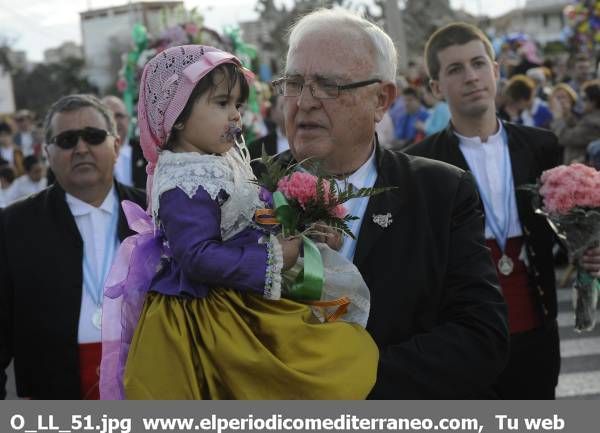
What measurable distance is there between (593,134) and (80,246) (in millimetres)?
7340

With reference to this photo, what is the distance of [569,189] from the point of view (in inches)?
171

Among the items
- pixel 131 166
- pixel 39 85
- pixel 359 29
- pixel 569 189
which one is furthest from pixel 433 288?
pixel 39 85

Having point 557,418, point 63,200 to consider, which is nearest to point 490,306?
point 557,418

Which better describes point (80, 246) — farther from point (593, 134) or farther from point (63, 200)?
point (593, 134)

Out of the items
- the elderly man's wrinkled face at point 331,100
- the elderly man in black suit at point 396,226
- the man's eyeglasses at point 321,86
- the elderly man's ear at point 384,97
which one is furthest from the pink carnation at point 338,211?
the elderly man's ear at point 384,97

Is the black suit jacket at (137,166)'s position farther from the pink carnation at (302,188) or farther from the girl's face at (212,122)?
the pink carnation at (302,188)

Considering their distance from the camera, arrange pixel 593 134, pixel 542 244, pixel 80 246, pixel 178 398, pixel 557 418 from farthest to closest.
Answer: pixel 593 134
pixel 542 244
pixel 80 246
pixel 557 418
pixel 178 398

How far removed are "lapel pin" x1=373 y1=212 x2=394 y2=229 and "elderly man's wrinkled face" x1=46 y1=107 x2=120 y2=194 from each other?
6.38 ft

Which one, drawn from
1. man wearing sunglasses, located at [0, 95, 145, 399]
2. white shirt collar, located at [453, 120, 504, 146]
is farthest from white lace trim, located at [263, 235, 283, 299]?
white shirt collar, located at [453, 120, 504, 146]

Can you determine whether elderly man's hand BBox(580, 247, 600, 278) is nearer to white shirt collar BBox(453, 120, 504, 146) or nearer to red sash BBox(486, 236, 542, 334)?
red sash BBox(486, 236, 542, 334)

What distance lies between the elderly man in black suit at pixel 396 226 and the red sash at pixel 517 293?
4.31ft

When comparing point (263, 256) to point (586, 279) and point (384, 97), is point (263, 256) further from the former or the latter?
point (586, 279)

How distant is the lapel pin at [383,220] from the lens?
3156mm

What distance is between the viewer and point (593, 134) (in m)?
10.3
